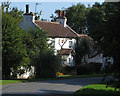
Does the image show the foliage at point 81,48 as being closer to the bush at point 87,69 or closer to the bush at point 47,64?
the bush at point 87,69

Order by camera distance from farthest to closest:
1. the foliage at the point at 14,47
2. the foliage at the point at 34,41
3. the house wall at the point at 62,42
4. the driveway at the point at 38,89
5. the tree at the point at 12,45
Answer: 1. the house wall at the point at 62,42
2. the foliage at the point at 34,41
3. the foliage at the point at 14,47
4. the tree at the point at 12,45
5. the driveway at the point at 38,89

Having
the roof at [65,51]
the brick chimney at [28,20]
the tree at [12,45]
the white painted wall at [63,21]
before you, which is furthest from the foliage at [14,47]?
the white painted wall at [63,21]

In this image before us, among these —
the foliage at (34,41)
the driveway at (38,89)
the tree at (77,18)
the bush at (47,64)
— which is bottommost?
the driveway at (38,89)

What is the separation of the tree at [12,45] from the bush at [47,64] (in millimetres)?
1718

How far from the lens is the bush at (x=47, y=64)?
3381 centimetres

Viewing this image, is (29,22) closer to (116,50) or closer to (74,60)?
(74,60)

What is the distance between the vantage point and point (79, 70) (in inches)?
1978

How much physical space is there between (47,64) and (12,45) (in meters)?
4.43

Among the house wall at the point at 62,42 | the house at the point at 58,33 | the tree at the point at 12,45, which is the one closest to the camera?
the tree at the point at 12,45

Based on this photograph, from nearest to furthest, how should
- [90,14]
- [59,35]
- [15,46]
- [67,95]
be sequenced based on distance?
[67,95]
[15,46]
[59,35]
[90,14]

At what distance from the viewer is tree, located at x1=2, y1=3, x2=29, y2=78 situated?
33750 mm

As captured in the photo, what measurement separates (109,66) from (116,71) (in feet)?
3.44

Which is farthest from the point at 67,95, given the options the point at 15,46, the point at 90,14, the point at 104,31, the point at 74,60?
the point at 90,14

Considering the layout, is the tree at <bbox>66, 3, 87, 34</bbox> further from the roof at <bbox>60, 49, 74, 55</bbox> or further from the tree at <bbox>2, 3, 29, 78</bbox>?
the tree at <bbox>2, 3, 29, 78</bbox>
